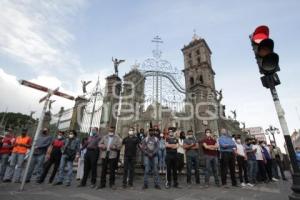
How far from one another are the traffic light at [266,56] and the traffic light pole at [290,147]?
0.16m

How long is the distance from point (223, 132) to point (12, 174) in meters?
7.92

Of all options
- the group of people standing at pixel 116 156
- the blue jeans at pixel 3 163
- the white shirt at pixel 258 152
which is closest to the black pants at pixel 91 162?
the group of people standing at pixel 116 156

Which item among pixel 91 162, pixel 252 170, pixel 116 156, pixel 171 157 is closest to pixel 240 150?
pixel 252 170

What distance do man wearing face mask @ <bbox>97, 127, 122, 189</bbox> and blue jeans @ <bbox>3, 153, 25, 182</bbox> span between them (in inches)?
117

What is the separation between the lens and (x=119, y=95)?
1043cm

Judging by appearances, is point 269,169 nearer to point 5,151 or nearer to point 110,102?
point 110,102

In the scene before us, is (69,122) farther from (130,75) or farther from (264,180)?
(264,180)

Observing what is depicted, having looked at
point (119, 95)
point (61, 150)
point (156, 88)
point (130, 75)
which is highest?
point (130, 75)

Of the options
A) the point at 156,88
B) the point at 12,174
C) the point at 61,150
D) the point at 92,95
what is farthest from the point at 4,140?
the point at 156,88

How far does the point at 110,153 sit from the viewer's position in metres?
6.31

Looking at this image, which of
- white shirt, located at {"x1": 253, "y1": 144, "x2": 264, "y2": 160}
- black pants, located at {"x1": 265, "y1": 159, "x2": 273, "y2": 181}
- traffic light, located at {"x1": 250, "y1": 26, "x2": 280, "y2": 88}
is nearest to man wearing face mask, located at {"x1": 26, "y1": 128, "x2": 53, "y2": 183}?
traffic light, located at {"x1": 250, "y1": 26, "x2": 280, "y2": 88}

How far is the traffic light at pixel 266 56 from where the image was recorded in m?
3.20

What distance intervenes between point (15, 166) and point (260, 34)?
849 cm

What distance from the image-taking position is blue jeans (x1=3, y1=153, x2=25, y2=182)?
6691 mm
